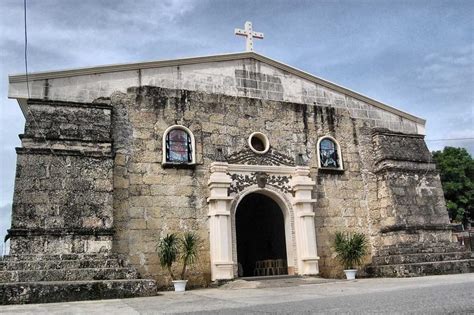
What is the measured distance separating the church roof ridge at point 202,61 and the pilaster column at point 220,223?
9.95 feet

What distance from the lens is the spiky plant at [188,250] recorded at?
11094 millimetres

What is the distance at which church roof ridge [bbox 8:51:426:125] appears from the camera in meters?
11.4

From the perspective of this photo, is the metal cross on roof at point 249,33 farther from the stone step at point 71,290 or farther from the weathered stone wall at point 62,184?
the stone step at point 71,290

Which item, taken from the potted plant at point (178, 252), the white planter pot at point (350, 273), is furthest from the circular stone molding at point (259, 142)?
the white planter pot at point (350, 273)

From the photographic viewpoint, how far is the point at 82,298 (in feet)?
28.5

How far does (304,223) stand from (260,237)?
10.0 ft

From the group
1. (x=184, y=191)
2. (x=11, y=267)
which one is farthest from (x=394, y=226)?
(x=11, y=267)

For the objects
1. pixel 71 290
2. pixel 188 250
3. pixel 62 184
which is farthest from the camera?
pixel 188 250

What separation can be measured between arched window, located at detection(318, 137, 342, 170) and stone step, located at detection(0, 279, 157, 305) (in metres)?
6.67

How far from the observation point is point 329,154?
14.1 meters

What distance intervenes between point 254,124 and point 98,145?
4458 millimetres

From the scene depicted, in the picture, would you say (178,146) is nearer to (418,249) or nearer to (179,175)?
(179,175)

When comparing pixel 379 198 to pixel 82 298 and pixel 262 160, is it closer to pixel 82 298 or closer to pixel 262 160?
pixel 262 160

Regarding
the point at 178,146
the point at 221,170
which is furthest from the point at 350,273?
the point at 178,146
